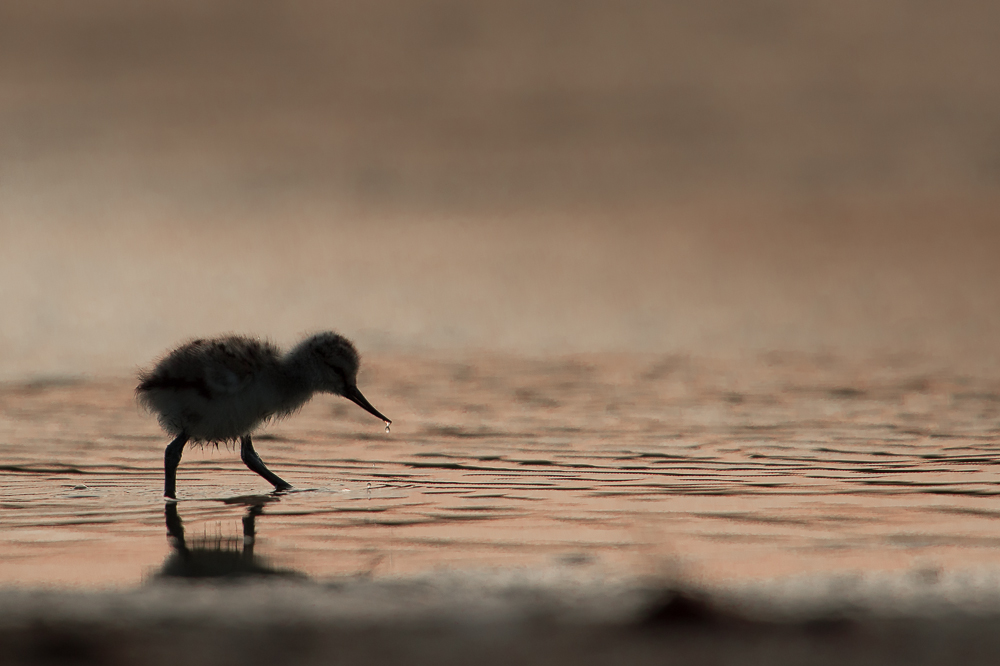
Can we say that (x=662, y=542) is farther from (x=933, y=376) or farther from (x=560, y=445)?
(x=933, y=376)

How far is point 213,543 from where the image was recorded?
18.0 feet

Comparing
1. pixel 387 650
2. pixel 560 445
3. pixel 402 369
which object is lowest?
pixel 387 650

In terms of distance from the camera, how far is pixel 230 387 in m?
7.31

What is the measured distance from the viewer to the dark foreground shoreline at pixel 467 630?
10.8ft

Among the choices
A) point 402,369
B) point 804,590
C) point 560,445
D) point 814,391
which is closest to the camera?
point 804,590

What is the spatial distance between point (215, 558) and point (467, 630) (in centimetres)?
184

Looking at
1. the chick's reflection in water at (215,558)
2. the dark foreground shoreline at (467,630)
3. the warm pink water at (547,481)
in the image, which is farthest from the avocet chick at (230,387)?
the dark foreground shoreline at (467,630)

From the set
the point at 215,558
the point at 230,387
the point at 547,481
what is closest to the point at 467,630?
the point at 215,558

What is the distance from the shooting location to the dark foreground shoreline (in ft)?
10.8

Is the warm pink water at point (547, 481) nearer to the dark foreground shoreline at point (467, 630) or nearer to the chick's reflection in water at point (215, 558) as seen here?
the chick's reflection in water at point (215, 558)

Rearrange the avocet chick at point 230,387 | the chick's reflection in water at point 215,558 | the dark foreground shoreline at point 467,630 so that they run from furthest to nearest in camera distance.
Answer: the avocet chick at point 230,387
the chick's reflection in water at point 215,558
the dark foreground shoreline at point 467,630

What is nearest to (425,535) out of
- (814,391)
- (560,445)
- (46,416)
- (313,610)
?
(313,610)

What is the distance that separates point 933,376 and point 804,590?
918cm

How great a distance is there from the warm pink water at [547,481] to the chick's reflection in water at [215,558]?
4 cm
